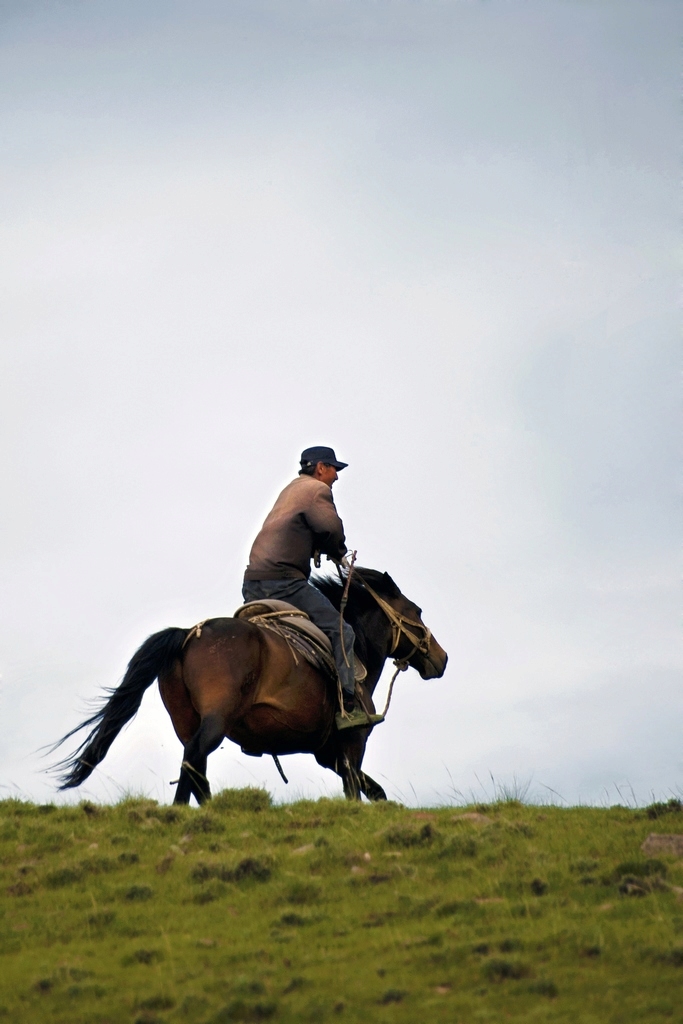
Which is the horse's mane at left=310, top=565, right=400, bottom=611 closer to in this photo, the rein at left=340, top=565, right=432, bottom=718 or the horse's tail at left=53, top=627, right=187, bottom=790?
the rein at left=340, top=565, right=432, bottom=718

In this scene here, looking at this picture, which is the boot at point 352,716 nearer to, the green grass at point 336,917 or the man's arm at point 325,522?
the man's arm at point 325,522

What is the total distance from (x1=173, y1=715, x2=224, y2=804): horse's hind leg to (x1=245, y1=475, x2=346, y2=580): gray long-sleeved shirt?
2.49 m

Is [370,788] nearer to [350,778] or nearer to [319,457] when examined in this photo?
[350,778]

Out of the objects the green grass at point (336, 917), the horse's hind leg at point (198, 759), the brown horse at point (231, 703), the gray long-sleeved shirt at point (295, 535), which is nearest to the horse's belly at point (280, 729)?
the brown horse at point (231, 703)

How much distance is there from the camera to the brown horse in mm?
11328

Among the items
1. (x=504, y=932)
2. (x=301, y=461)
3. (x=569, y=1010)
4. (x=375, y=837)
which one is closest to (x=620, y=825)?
(x=375, y=837)

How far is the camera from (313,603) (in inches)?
522

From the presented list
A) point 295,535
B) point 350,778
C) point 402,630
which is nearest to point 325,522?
point 295,535

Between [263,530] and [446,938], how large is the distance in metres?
6.68

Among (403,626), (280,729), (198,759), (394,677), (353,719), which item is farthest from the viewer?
(403,626)

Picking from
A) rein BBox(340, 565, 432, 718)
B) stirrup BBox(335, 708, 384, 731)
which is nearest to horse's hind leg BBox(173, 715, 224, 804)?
stirrup BBox(335, 708, 384, 731)

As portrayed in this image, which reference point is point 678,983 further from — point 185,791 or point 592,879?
point 185,791

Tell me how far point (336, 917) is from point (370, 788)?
5.19 metres

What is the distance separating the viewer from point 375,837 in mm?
9445
